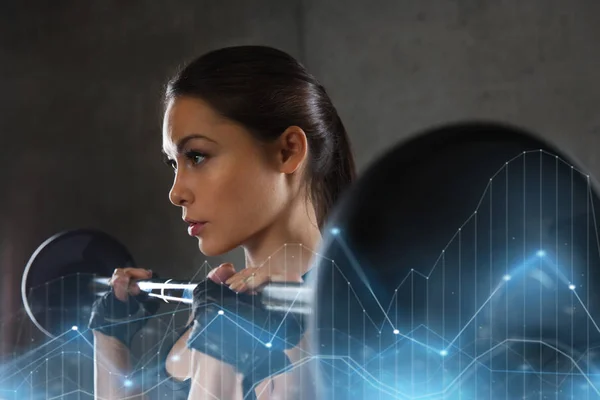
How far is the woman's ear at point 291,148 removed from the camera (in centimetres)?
70

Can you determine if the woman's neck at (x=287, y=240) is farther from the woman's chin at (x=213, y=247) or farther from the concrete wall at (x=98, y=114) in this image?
the concrete wall at (x=98, y=114)

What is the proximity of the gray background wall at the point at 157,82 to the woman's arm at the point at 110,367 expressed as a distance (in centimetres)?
50

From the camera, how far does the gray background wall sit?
1.29m

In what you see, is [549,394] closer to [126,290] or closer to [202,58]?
[202,58]

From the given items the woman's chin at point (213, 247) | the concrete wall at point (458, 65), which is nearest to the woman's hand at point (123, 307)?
the woman's chin at point (213, 247)

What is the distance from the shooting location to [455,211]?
488 millimetres

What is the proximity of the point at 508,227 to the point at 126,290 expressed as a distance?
54 centimetres

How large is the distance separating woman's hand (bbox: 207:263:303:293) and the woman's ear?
9 centimetres

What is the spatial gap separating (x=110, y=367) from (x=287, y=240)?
348mm

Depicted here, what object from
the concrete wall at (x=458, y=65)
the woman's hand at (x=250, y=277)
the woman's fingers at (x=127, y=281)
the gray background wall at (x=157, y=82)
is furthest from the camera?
the gray background wall at (x=157, y=82)

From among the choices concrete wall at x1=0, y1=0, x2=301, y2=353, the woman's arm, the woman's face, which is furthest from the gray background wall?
the woman's face

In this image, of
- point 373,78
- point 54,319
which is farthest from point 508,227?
point 373,78

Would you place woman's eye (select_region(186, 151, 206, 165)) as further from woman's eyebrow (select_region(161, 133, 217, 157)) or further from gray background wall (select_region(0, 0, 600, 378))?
gray background wall (select_region(0, 0, 600, 378))

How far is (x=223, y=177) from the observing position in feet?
2.28
